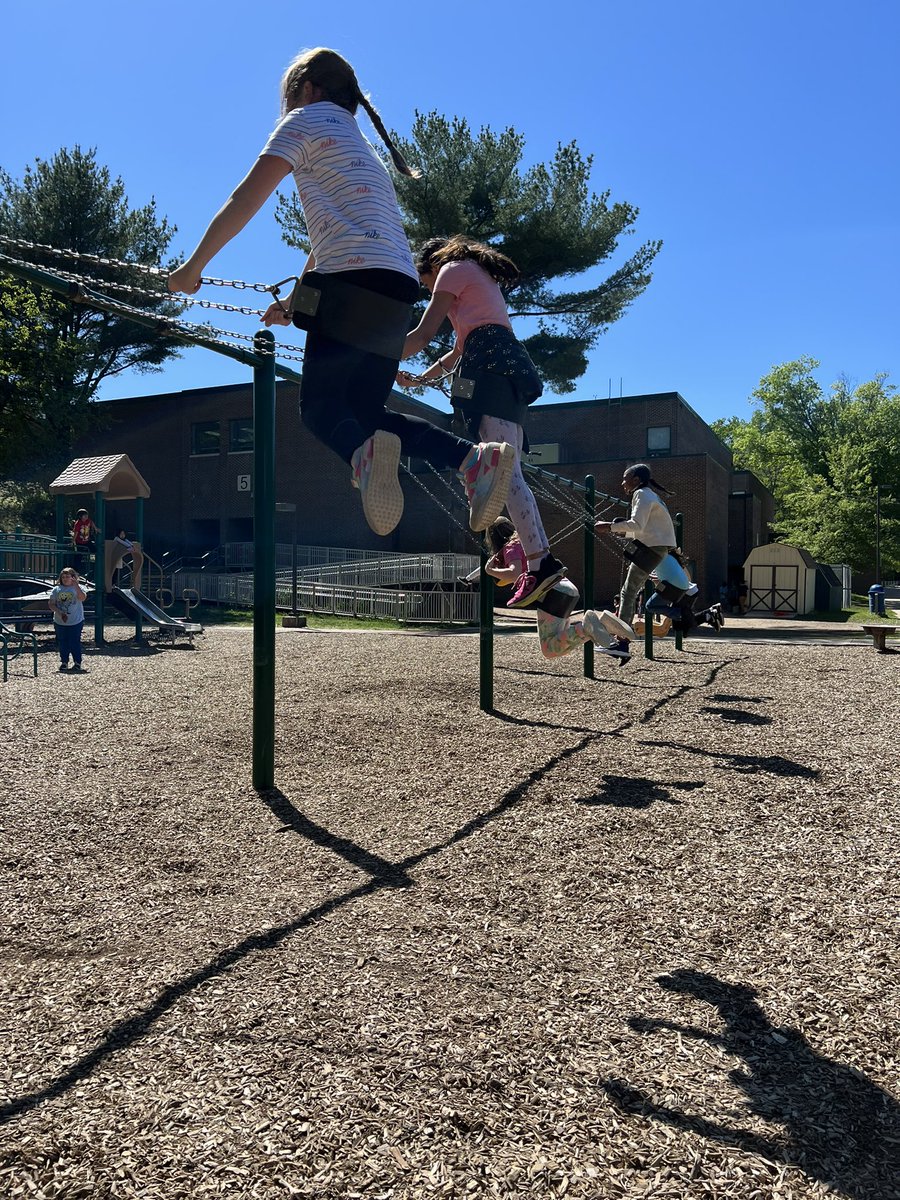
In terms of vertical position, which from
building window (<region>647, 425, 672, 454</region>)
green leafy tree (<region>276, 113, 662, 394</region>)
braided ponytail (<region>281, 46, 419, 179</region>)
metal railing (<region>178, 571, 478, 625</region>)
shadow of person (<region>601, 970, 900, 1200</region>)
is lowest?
shadow of person (<region>601, 970, 900, 1200</region>)

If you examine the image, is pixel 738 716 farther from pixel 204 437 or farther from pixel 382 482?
pixel 204 437

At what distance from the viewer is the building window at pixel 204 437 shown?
35938mm

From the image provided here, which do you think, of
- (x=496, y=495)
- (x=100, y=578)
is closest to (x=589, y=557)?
(x=496, y=495)

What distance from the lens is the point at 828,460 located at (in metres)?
56.2

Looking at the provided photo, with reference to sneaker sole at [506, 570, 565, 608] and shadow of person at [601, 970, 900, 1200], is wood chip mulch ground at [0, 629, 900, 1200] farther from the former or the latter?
sneaker sole at [506, 570, 565, 608]

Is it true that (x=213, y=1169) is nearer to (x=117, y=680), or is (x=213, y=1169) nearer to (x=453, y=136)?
(x=117, y=680)

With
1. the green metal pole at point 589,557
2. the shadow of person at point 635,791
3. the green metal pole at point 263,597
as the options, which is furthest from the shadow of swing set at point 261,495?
the shadow of person at point 635,791

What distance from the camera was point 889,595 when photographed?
5634 cm

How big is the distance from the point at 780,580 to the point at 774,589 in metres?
0.41

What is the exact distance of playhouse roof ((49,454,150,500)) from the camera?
623 inches

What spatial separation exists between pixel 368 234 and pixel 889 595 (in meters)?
61.0

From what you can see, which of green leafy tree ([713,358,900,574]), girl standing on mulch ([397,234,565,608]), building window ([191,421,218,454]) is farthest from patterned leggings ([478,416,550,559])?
green leafy tree ([713,358,900,574])

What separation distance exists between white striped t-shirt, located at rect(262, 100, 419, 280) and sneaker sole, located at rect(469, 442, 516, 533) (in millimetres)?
749

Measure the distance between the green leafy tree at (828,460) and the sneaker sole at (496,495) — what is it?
4686cm
